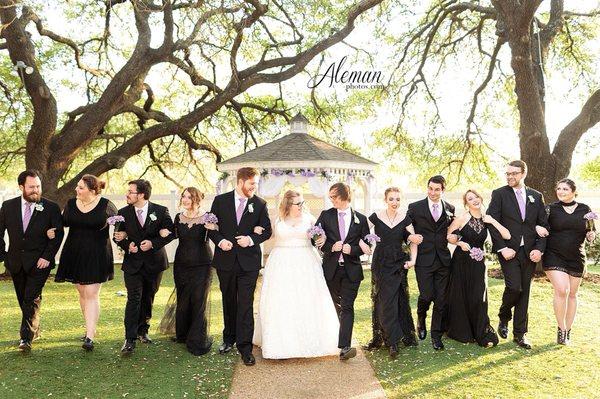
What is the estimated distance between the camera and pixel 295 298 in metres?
5.55

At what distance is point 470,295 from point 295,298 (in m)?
2.04

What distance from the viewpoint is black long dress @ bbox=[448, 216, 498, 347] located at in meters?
5.99

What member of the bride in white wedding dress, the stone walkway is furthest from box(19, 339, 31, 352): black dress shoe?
the bride in white wedding dress

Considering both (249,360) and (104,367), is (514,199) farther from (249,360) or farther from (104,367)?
(104,367)

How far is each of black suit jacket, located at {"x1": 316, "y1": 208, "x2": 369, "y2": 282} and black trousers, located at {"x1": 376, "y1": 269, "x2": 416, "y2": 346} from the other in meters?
0.30

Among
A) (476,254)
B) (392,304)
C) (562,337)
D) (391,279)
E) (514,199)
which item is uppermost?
(514,199)

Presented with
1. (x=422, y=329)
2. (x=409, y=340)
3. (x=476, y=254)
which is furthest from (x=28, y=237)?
(x=476, y=254)

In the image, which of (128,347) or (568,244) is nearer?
Result: (128,347)

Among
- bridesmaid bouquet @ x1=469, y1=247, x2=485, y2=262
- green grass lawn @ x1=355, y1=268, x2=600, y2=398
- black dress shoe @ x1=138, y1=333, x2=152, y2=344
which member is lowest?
green grass lawn @ x1=355, y1=268, x2=600, y2=398

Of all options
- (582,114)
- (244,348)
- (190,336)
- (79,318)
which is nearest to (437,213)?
(244,348)

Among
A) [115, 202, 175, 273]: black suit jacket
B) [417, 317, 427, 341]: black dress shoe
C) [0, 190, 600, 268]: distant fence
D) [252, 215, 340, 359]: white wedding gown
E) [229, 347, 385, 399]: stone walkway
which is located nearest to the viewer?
[229, 347, 385, 399]: stone walkway

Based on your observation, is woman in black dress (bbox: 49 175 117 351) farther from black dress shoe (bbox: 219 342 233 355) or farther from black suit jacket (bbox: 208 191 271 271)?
black dress shoe (bbox: 219 342 233 355)

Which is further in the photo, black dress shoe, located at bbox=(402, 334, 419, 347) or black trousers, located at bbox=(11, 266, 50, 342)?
black dress shoe, located at bbox=(402, 334, 419, 347)

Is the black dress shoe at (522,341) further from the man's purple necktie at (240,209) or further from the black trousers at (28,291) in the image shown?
the black trousers at (28,291)
